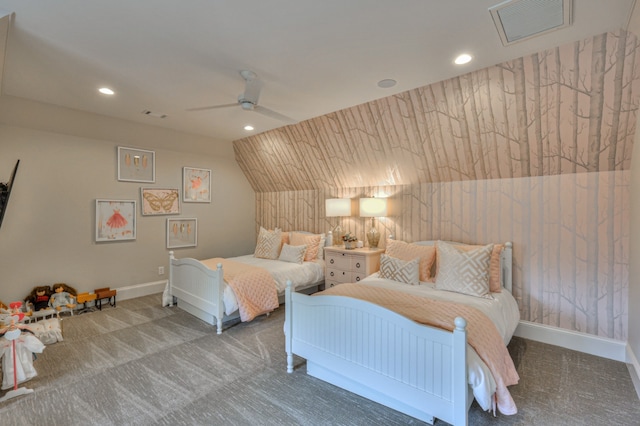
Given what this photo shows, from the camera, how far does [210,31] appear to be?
2.10 m

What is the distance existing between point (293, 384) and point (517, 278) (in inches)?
102

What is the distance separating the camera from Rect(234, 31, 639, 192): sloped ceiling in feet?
7.47

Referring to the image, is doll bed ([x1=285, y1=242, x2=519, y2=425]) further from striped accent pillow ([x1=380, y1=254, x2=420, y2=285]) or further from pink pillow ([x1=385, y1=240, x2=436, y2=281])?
pink pillow ([x1=385, y1=240, x2=436, y2=281])

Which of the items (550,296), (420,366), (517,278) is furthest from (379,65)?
(550,296)

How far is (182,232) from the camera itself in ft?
16.3

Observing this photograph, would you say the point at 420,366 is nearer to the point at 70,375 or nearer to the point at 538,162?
the point at 538,162

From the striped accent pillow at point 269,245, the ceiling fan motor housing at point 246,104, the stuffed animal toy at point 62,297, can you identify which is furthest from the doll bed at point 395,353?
the stuffed animal toy at point 62,297

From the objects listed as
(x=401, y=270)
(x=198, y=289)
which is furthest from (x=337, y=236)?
(x=198, y=289)

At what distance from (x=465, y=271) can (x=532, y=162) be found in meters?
1.34

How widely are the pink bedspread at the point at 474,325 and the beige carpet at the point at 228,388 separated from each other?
0.90ft

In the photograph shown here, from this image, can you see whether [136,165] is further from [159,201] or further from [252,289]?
[252,289]

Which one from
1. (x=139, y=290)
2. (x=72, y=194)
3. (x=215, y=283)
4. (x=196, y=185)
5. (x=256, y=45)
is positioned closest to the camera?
(x=256, y=45)

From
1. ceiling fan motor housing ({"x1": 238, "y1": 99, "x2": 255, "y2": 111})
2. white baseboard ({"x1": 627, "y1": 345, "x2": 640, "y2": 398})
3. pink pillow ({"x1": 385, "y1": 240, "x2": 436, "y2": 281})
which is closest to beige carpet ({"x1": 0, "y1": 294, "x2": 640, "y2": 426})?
white baseboard ({"x1": 627, "y1": 345, "x2": 640, "y2": 398})

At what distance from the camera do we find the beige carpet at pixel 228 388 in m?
1.94
